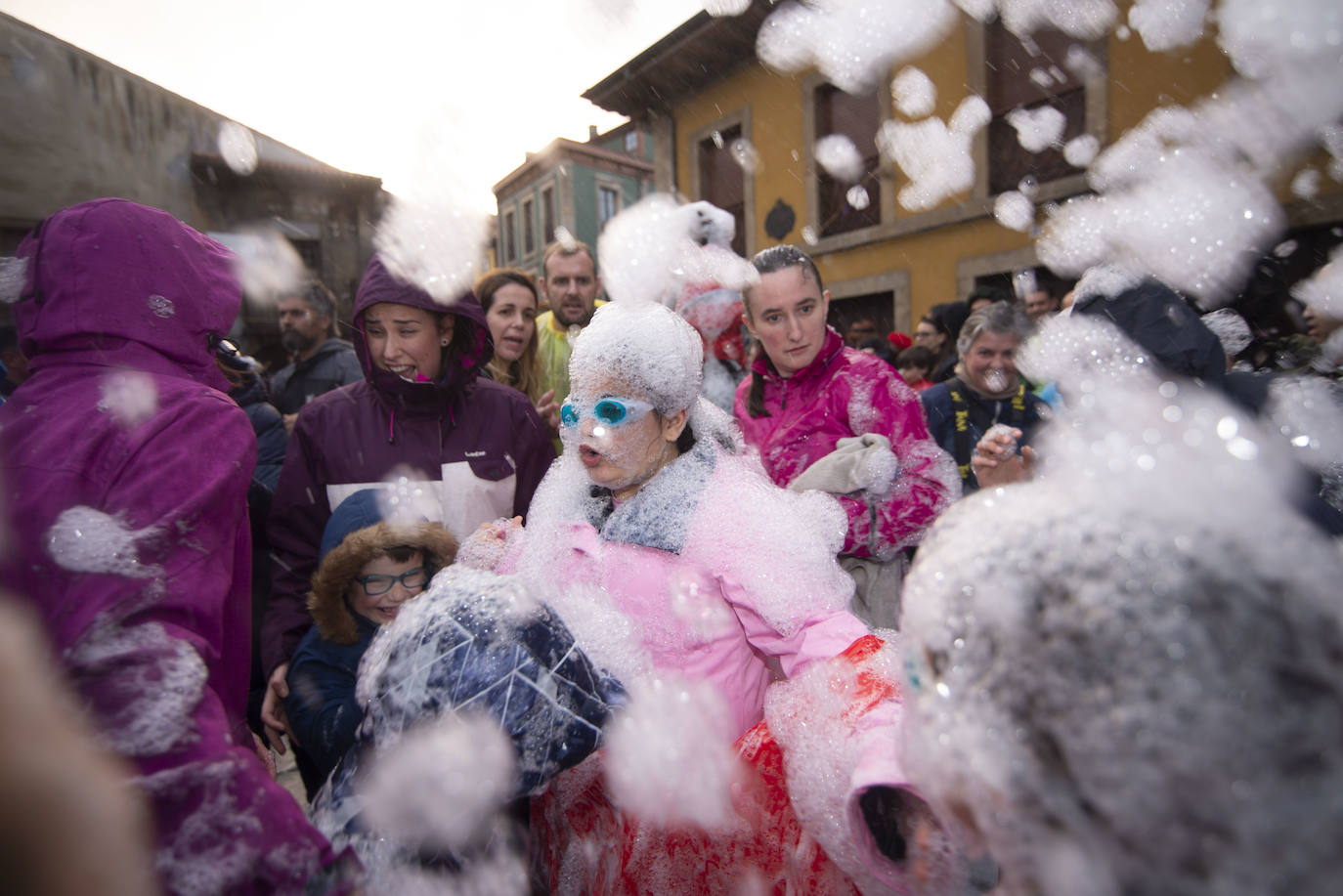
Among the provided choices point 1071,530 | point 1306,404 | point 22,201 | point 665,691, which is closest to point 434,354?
point 665,691

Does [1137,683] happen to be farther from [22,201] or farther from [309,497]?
[22,201]

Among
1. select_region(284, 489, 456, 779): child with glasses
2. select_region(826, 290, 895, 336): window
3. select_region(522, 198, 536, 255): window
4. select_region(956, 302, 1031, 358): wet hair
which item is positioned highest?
select_region(522, 198, 536, 255): window

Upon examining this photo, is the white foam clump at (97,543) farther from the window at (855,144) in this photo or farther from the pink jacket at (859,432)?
the window at (855,144)

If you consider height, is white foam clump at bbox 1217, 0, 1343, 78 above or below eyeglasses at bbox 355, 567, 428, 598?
above

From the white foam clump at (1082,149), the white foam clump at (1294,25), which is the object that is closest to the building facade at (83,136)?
the white foam clump at (1294,25)

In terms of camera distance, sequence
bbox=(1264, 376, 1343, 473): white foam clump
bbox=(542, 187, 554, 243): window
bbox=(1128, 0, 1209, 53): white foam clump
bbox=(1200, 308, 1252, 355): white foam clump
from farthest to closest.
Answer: bbox=(542, 187, 554, 243): window, bbox=(1128, 0, 1209, 53): white foam clump, bbox=(1200, 308, 1252, 355): white foam clump, bbox=(1264, 376, 1343, 473): white foam clump

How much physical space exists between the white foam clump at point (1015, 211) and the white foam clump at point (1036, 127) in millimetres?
643

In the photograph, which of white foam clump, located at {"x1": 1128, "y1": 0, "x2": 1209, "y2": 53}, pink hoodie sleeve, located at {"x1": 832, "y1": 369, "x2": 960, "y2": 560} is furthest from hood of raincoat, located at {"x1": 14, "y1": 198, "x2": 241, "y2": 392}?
white foam clump, located at {"x1": 1128, "y1": 0, "x2": 1209, "y2": 53}

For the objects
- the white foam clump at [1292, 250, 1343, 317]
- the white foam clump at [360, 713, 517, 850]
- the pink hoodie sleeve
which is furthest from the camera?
the white foam clump at [1292, 250, 1343, 317]

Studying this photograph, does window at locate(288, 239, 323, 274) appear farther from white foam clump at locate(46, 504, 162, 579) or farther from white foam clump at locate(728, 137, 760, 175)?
white foam clump at locate(46, 504, 162, 579)

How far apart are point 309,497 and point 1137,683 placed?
2.14 m

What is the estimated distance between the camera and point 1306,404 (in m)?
1.61

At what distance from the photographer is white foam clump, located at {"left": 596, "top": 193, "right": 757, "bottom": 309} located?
299cm

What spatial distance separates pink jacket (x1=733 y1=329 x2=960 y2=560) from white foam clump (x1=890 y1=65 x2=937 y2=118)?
8.12 m
